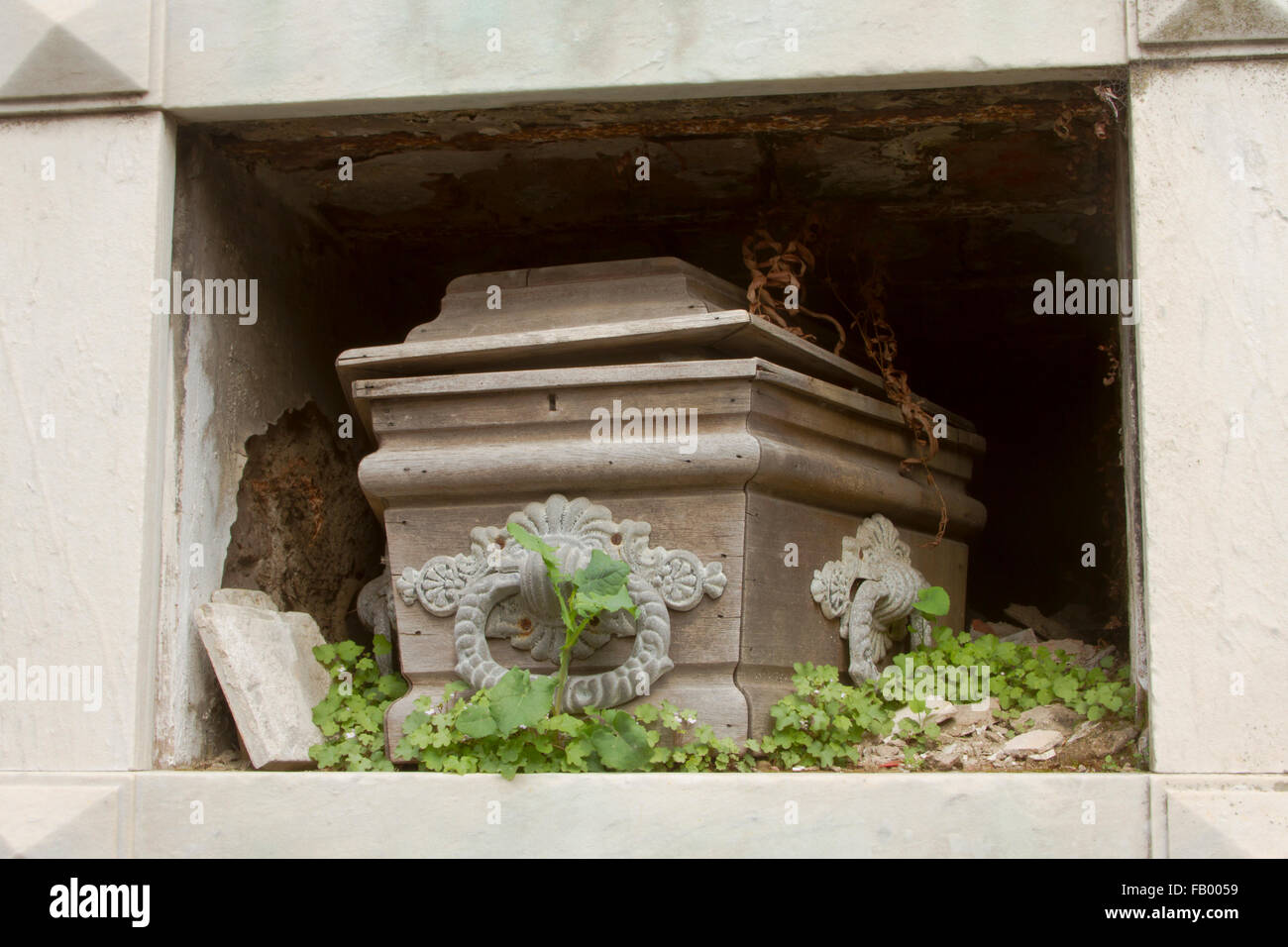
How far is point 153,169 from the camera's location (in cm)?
306

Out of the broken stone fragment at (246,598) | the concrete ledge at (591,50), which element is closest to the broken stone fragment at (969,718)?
the concrete ledge at (591,50)

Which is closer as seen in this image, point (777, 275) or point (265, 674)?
point (265, 674)

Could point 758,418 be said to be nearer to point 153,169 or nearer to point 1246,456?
point 1246,456

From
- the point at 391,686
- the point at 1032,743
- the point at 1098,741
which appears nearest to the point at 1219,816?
the point at 1098,741

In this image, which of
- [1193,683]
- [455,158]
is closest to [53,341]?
[455,158]

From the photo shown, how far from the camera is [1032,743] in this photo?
296 cm

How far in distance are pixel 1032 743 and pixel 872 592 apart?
60cm

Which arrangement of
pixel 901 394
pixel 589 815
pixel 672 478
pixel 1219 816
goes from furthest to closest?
1. pixel 901 394
2. pixel 672 478
3. pixel 589 815
4. pixel 1219 816

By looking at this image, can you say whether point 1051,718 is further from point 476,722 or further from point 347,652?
point 347,652

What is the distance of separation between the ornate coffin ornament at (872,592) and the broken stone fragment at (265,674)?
4.25 ft

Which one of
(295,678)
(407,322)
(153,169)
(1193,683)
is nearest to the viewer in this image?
(1193,683)

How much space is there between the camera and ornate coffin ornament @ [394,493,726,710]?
3012 millimetres

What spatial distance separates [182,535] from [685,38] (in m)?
1.67

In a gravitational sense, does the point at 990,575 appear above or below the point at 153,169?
below
